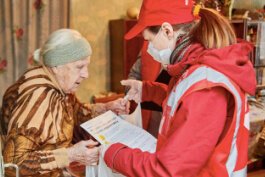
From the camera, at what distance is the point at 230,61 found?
3.14ft

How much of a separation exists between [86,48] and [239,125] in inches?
33.7

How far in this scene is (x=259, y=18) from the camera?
3.26 metres

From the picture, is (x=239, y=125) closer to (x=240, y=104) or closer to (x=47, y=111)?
(x=240, y=104)

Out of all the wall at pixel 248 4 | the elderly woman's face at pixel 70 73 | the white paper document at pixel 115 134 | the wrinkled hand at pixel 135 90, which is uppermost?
the wall at pixel 248 4

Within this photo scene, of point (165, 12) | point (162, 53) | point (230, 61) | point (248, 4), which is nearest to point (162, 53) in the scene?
point (162, 53)

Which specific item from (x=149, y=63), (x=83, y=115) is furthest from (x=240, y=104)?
(x=149, y=63)

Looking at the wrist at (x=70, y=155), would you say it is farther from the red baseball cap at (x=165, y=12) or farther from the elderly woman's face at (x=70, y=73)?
the red baseball cap at (x=165, y=12)

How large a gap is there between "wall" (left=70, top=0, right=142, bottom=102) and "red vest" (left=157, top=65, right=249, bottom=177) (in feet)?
7.18

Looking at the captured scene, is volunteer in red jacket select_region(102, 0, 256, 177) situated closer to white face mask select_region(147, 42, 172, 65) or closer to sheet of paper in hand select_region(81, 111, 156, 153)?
white face mask select_region(147, 42, 172, 65)

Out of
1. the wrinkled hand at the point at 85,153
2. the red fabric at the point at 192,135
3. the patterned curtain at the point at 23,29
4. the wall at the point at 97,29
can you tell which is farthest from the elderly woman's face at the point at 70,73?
the wall at the point at 97,29

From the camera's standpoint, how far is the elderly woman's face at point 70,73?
161 cm

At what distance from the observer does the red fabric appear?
904mm

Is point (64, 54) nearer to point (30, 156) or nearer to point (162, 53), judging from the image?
point (30, 156)

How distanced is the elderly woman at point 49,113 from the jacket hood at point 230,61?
1.96 feet
